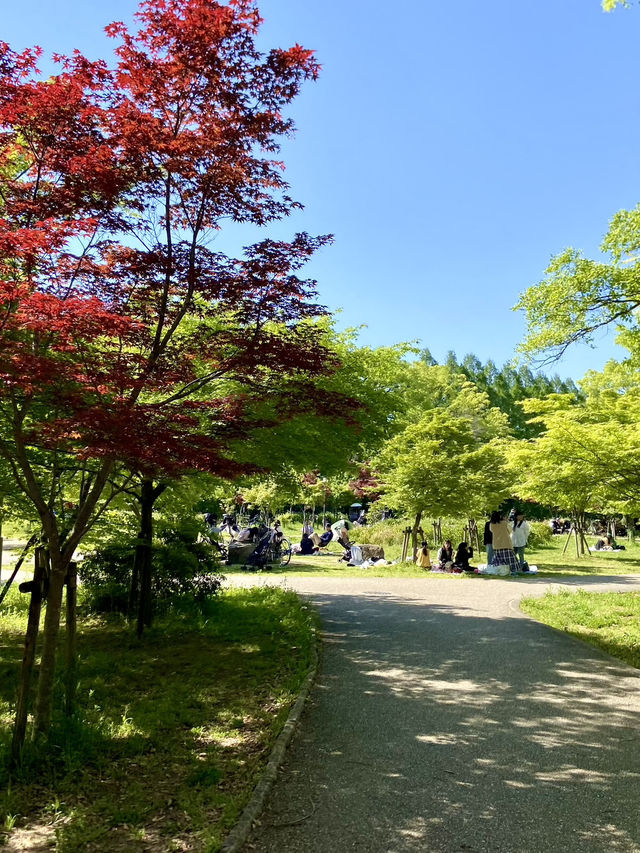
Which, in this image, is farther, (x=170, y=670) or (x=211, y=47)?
(x=170, y=670)

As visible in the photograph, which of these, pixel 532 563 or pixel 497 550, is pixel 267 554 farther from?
pixel 532 563

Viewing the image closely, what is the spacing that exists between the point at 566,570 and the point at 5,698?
1587 centimetres

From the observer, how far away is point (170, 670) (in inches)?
238

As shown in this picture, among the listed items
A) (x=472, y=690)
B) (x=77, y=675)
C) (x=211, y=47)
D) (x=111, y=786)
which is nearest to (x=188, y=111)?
(x=211, y=47)

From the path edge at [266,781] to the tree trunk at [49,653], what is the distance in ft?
5.52

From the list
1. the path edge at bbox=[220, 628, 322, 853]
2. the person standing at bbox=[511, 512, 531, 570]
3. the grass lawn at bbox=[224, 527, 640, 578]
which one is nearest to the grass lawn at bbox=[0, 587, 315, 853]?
the path edge at bbox=[220, 628, 322, 853]

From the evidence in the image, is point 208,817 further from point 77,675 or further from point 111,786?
point 77,675

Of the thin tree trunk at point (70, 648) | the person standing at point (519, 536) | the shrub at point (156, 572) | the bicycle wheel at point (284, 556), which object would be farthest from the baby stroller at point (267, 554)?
the thin tree trunk at point (70, 648)

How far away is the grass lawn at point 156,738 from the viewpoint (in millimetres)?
3096

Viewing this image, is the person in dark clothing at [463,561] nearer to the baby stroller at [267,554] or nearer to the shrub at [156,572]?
the baby stroller at [267,554]

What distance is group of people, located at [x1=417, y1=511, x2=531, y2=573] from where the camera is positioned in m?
15.5

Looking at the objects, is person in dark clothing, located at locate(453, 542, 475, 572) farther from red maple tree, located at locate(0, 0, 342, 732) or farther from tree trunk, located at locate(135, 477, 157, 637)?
red maple tree, located at locate(0, 0, 342, 732)

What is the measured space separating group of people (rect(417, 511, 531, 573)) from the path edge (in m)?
11.3

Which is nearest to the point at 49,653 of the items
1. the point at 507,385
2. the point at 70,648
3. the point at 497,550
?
the point at 70,648
